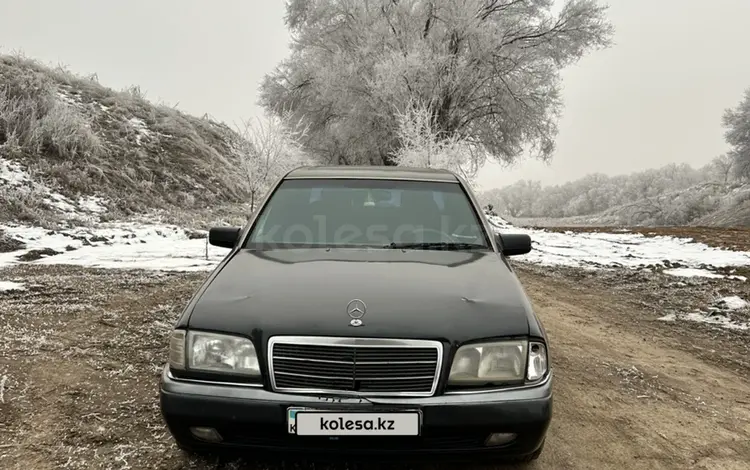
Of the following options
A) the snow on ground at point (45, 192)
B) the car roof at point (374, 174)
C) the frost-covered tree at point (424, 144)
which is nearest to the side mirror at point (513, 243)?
the car roof at point (374, 174)

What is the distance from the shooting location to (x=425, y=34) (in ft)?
72.0

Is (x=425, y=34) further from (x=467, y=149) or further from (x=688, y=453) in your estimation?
(x=688, y=453)

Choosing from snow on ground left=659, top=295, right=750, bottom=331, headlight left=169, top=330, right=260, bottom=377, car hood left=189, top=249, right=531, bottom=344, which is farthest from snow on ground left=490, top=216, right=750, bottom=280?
headlight left=169, top=330, right=260, bottom=377

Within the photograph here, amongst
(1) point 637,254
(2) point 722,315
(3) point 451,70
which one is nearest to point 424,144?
(3) point 451,70

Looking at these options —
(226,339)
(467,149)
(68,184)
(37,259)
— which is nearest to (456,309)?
(226,339)

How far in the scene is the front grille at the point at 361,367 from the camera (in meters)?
2.15

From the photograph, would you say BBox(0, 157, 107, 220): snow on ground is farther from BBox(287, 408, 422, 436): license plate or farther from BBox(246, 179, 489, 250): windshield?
BBox(287, 408, 422, 436): license plate

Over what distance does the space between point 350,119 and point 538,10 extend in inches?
365

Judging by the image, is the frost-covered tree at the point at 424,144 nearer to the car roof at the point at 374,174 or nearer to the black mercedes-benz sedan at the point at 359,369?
the car roof at the point at 374,174

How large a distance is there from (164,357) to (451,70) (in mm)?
18318

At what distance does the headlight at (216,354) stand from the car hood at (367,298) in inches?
1.8

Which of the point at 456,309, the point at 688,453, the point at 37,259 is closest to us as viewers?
the point at 456,309

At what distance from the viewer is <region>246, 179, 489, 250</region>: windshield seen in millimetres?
3266

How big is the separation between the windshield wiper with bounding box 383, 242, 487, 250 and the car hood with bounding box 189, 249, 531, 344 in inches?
9.5
